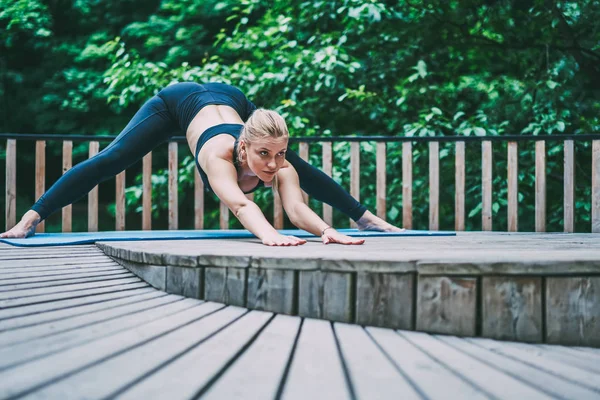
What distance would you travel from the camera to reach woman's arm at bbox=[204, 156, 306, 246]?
6.54ft

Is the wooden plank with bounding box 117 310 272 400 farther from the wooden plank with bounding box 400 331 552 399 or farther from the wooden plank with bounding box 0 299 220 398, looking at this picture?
the wooden plank with bounding box 400 331 552 399

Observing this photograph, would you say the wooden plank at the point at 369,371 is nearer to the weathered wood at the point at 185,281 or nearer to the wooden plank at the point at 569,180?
the weathered wood at the point at 185,281

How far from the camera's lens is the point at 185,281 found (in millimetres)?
1612

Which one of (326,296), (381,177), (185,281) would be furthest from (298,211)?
(381,177)

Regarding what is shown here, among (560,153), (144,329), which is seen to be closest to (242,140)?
(144,329)

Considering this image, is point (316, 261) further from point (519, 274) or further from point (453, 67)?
point (453, 67)

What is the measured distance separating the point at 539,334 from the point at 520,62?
15.5ft

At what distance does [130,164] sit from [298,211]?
1148 mm

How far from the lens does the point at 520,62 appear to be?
5434mm

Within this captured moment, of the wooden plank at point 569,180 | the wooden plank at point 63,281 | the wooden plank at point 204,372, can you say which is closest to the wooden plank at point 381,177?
the wooden plank at point 569,180

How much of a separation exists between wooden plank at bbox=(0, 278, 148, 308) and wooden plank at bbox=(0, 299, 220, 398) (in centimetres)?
36

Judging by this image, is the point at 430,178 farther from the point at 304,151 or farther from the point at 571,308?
the point at 571,308

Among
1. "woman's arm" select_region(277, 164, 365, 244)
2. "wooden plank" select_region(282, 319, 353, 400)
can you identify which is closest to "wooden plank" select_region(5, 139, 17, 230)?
"woman's arm" select_region(277, 164, 365, 244)

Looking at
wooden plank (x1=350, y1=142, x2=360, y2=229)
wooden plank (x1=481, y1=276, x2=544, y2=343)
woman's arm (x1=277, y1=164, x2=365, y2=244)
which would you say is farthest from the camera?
wooden plank (x1=350, y1=142, x2=360, y2=229)
